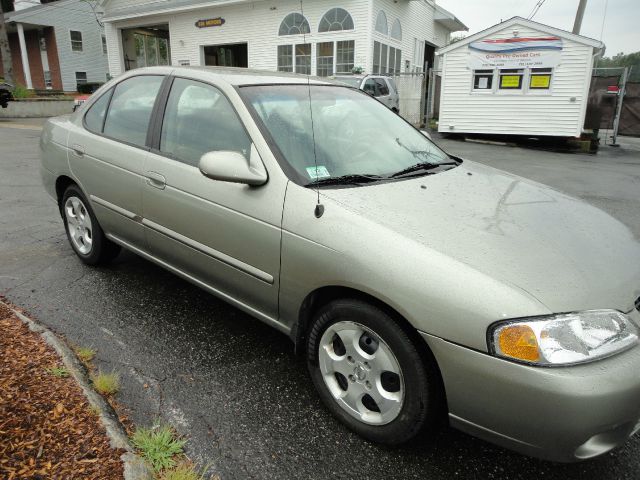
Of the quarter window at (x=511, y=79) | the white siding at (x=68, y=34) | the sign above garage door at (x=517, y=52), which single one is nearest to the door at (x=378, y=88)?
the sign above garage door at (x=517, y=52)

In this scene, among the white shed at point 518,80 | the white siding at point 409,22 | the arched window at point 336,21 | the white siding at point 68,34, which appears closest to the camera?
the white shed at point 518,80

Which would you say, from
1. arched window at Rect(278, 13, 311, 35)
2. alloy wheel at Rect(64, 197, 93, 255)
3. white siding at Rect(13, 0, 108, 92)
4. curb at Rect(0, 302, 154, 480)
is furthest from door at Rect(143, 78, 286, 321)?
white siding at Rect(13, 0, 108, 92)

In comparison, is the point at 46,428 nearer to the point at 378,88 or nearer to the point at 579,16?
the point at 378,88

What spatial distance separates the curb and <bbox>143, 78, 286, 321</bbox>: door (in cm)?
80

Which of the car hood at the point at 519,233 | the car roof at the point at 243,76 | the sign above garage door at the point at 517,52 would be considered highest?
the sign above garage door at the point at 517,52

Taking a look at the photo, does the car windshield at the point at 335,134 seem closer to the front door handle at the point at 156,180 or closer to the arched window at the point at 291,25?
the front door handle at the point at 156,180

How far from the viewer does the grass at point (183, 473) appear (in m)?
1.95

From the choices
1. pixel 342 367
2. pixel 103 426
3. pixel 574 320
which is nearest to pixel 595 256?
pixel 574 320

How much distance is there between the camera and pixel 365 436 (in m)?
2.26

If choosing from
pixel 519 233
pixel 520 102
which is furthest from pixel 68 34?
pixel 519 233

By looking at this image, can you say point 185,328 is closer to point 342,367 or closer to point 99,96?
point 342,367

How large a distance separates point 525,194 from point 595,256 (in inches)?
29.5

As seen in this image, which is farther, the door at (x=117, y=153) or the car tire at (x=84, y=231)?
the car tire at (x=84, y=231)

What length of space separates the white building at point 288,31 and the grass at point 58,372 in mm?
17460
